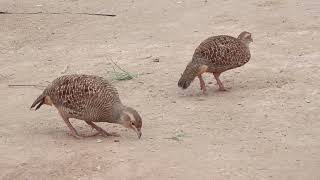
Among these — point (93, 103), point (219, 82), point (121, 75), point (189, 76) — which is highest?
point (93, 103)

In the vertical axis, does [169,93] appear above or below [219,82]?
below

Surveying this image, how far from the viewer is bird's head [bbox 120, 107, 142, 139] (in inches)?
258

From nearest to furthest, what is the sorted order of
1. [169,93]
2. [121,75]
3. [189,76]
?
[189,76], [169,93], [121,75]

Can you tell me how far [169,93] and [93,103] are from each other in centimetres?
194

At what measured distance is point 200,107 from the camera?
7.77 m

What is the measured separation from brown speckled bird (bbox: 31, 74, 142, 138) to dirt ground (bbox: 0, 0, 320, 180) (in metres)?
0.25

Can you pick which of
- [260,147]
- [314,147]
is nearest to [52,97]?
[260,147]

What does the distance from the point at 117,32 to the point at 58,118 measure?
4278 millimetres

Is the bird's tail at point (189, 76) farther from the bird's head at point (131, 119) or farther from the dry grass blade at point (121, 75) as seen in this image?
the bird's head at point (131, 119)

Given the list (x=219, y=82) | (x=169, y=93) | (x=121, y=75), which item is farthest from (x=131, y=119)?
(x=121, y=75)

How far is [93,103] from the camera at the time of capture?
6617 mm

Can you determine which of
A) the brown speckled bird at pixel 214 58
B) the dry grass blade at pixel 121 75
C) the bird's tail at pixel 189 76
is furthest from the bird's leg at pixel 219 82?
the dry grass blade at pixel 121 75

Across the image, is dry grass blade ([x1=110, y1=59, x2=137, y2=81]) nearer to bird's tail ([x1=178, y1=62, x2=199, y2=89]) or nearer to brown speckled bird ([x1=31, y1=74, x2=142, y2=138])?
bird's tail ([x1=178, y1=62, x2=199, y2=89])

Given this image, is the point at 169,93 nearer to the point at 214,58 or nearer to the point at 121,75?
the point at 214,58
